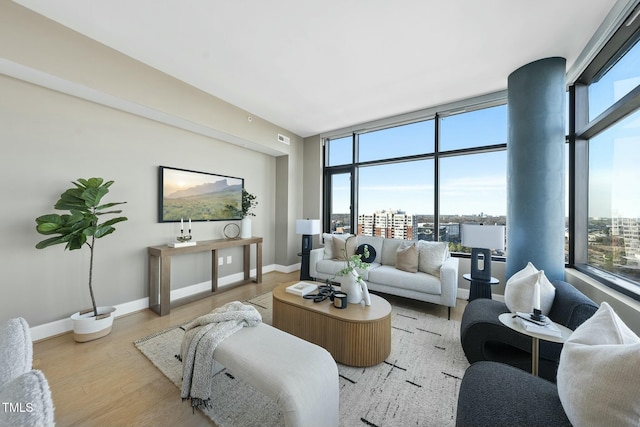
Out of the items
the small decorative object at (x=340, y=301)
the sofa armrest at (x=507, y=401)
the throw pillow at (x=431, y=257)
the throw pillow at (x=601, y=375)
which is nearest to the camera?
the throw pillow at (x=601, y=375)

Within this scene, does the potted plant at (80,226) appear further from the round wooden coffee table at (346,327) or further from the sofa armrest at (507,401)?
the sofa armrest at (507,401)

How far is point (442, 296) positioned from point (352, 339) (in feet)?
5.02

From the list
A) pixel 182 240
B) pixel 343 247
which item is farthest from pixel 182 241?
pixel 343 247

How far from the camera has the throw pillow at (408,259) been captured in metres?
3.32

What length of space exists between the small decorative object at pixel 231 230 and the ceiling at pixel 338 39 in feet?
6.96

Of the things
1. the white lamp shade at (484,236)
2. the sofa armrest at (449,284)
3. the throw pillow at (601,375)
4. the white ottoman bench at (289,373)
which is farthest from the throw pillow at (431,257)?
the white ottoman bench at (289,373)

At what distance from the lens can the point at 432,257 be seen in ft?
10.6

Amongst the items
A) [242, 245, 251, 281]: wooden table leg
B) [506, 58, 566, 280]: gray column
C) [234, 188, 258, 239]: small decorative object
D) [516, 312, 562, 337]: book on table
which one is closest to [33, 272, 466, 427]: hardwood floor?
[242, 245, 251, 281]: wooden table leg

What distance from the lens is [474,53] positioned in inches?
101

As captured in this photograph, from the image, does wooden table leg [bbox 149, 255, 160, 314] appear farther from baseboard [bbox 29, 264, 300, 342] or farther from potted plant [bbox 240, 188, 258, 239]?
potted plant [bbox 240, 188, 258, 239]

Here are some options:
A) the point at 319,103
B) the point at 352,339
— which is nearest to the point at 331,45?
the point at 319,103

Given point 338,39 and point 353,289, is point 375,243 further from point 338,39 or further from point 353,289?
point 338,39

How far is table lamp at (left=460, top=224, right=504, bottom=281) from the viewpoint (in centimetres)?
256

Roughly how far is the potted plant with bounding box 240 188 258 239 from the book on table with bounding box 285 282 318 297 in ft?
5.86
